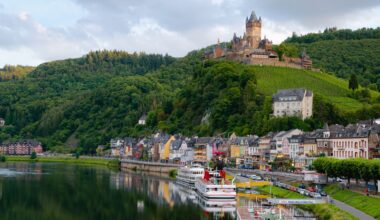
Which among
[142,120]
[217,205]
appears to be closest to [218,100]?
[142,120]

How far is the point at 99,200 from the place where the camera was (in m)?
68.6

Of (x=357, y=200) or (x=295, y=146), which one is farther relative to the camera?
(x=295, y=146)

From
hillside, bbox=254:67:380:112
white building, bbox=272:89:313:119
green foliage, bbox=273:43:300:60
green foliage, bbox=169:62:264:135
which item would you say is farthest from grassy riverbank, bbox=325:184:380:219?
green foliage, bbox=273:43:300:60

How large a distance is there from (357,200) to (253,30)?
4796 inches

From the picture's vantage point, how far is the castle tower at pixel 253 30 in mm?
168250

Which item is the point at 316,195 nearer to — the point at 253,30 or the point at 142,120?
the point at 253,30

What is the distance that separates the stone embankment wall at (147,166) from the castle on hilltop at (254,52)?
1692 inches

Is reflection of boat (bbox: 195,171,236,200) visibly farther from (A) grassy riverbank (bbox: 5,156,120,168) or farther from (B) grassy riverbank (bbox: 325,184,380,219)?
(A) grassy riverbank (bbox: 5,156,120,168)

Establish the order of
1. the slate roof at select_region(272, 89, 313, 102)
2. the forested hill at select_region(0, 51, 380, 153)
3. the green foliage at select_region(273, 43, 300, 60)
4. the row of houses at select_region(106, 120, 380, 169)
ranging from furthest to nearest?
the green foliage at select_region(273, 43, 300, 60) < the forested hill at select_region(0, 51, 380, 153) < the slate roof at select_region(272, 89, 313, 102) < the row of houses at select_region(106, 120, 380, 169)

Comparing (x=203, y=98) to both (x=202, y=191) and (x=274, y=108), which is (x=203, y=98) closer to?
(x=274, y=108)

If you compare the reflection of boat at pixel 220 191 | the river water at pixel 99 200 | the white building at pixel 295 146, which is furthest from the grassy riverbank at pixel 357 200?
the white building at pixel 295 146

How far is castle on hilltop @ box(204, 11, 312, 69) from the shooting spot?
15588 cm

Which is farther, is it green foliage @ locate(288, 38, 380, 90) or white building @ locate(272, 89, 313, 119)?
green foliage @ locate(288, 38, 380, 90)

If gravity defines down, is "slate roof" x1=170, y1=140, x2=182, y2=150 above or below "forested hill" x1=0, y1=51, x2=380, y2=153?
below
